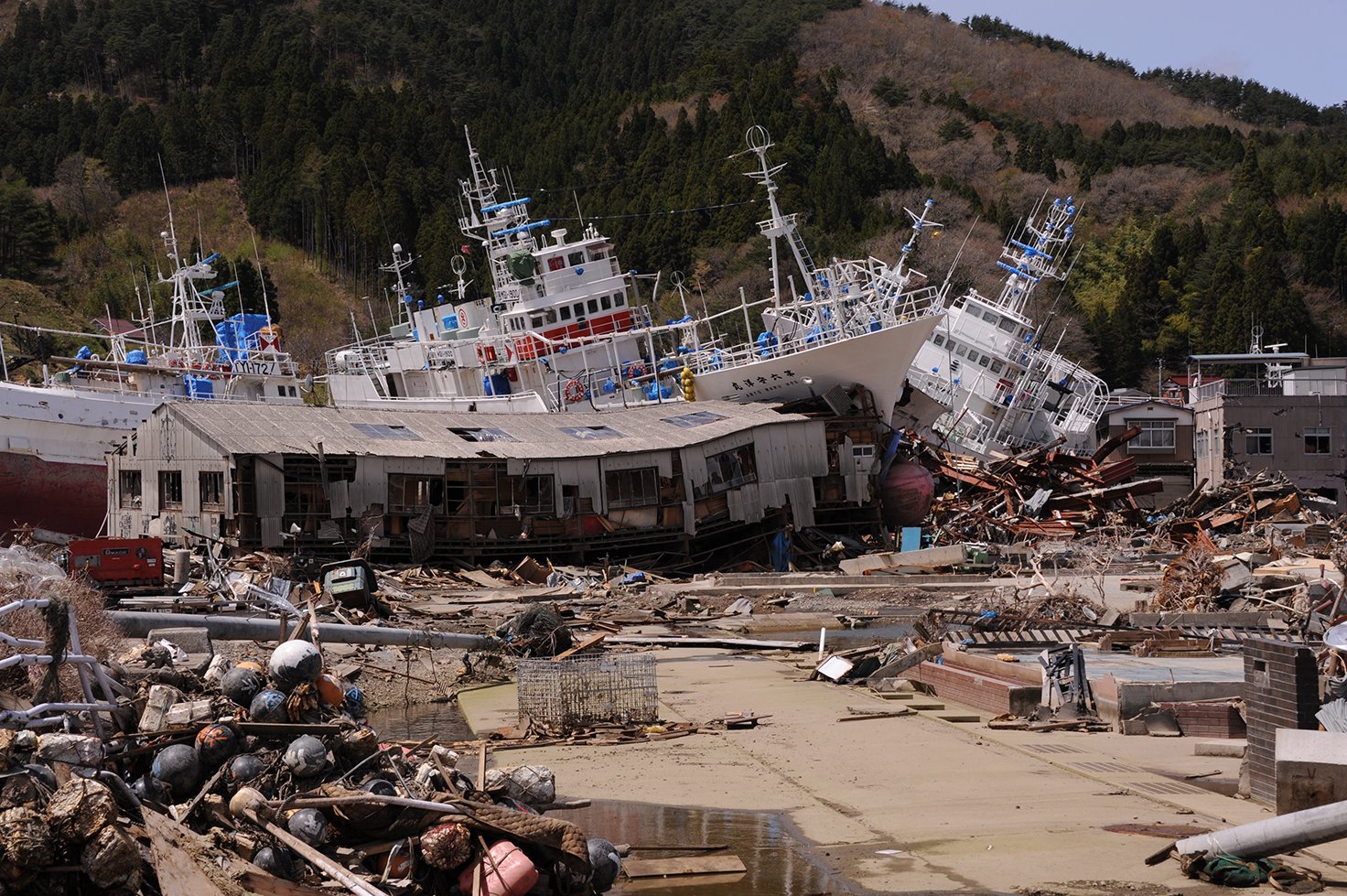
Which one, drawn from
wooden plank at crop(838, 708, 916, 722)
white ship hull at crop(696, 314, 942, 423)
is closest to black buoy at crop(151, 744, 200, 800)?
wooden plank at crop(838, 708, 916, 722)

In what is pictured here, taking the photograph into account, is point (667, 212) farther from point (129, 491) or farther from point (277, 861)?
point (277, 861)

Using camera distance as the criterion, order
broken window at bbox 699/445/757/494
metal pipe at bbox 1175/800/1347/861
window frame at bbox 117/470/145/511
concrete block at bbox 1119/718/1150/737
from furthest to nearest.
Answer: broken window at bbox 699/445/757/494 < window frame at bbox 117/470/145/511 < concrete block at bbox 1119/718/1150/737 < metal pipe at bbox 1175/800/1347/861

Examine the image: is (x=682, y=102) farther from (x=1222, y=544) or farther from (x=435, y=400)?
(x=1222, y=544)

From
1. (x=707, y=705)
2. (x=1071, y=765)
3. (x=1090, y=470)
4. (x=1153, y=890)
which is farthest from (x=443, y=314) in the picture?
(x=1153, y=890)

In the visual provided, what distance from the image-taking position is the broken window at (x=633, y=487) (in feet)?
114

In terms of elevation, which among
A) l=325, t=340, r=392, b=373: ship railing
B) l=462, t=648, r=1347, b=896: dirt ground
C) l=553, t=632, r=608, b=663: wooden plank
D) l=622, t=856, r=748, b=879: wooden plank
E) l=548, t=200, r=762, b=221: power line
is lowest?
l=622, t=856, r=748, b=879: wooden plank

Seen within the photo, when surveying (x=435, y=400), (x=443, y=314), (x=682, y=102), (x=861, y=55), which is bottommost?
(x=435, y=400)

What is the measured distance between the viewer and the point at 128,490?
111 feet

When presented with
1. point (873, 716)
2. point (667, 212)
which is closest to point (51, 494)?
point (873, 716)

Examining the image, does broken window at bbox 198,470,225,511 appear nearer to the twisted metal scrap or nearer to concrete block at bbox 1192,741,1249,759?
the twisted metal scrap

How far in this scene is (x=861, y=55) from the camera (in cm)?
12950

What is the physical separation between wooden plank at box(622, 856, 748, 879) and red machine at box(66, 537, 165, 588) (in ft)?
52.8

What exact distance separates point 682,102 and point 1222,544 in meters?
79.6

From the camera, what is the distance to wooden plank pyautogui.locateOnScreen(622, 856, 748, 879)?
9.81 m
